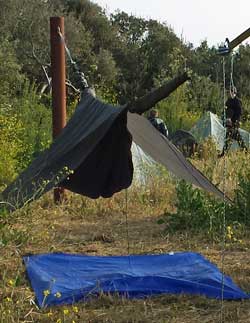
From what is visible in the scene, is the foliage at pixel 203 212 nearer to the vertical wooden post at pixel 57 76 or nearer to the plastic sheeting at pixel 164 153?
the plastic sheeting at pixel 164 153

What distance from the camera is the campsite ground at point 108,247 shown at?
440 cm

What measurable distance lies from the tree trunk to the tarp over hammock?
0.47 ft

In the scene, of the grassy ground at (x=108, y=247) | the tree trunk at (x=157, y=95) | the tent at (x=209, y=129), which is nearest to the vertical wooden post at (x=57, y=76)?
the grassy ground at (x=108, y=247)

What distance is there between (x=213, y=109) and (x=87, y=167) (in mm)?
13334

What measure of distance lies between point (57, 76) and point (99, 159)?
294cm

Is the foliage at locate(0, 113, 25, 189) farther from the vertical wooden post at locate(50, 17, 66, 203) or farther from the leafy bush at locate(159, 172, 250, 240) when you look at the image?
the leafy bush at locate(159, 172, 250, 240)

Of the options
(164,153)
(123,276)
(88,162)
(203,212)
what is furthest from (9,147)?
(123,276)

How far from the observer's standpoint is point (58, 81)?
853 centimetres

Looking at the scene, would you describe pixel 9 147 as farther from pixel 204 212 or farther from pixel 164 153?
pixel 164 153

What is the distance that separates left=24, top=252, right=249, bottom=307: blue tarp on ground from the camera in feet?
15.8

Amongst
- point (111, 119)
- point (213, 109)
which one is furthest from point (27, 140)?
point (213, 109)

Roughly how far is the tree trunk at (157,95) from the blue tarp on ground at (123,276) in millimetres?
1231

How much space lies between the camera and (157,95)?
4773 mm

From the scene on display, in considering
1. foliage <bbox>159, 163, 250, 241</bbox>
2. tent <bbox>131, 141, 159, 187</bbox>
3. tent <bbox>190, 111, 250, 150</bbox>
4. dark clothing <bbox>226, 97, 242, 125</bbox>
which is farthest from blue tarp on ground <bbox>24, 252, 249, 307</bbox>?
tent <bbox>190, 111, 250, 150</bbox>
